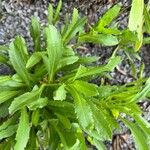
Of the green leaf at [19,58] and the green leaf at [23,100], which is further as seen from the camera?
the green leaf at [19,58]

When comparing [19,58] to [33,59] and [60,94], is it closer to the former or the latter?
[33,59]

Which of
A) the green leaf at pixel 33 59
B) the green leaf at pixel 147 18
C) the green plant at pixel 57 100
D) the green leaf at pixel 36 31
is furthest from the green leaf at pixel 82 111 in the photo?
→ the green leaf at pixel 147 18

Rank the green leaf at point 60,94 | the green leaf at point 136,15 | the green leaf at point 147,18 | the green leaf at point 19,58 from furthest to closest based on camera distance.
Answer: the green leaf at point 147,18 → the green leaf at point 136,15 → the green leaf at point 19,58 → the green leaf at point 60,94

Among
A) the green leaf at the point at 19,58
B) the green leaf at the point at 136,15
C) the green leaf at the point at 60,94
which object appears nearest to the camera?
the green leaf at the point at 60,94

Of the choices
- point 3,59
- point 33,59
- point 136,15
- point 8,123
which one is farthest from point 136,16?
point 8,123

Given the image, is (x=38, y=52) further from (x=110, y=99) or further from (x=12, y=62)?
(x=110, y=99)

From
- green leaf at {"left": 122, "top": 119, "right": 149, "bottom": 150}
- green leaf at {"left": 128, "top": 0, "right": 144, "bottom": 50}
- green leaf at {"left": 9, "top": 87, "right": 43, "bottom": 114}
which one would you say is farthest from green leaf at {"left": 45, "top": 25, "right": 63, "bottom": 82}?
green leaf at {"left": 122, "top": 119, "right": 149, "bottom": 150}

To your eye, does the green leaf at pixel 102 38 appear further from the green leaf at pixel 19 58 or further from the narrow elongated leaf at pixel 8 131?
the narrow elongated leaf at pixel 8 131
